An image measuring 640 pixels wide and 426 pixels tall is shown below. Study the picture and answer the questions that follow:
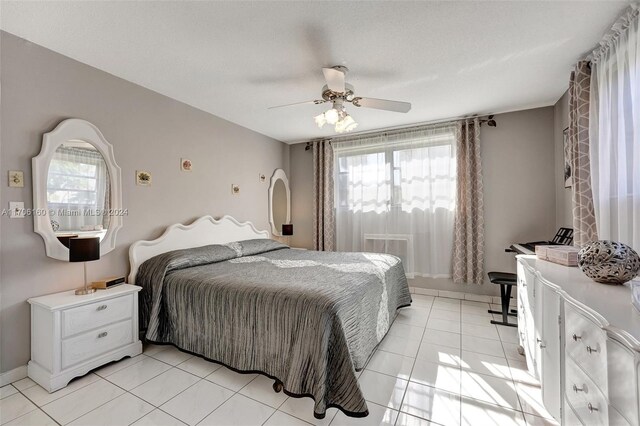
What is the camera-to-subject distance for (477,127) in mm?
3576

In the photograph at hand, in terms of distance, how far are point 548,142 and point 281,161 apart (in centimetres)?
388

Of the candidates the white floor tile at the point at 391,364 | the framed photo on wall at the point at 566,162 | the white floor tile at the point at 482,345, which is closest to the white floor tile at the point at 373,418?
the white floor tile at the point at 391,364

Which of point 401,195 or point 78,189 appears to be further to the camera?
point 401,195

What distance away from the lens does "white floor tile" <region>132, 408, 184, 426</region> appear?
5.09 feet

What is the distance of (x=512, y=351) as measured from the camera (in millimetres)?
2357

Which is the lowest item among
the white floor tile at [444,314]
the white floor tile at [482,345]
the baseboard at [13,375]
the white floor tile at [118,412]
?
the white floor tile at [482,345]

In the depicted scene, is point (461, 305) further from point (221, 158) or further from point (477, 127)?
point (221, 158)

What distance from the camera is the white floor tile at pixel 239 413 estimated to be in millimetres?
1575

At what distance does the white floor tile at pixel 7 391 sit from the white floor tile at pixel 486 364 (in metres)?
3.22

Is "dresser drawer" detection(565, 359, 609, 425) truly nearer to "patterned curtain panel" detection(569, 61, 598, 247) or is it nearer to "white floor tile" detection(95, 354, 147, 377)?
"patterned curtain panel" detection(569, 61, 598, 247)

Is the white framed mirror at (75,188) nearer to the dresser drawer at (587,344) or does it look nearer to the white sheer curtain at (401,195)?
the white sheer curtain at (401,195)

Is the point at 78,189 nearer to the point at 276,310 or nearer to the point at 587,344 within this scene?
the point at 276,310

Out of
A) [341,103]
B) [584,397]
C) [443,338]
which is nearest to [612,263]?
[584,397]

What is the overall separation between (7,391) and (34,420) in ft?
1.71
